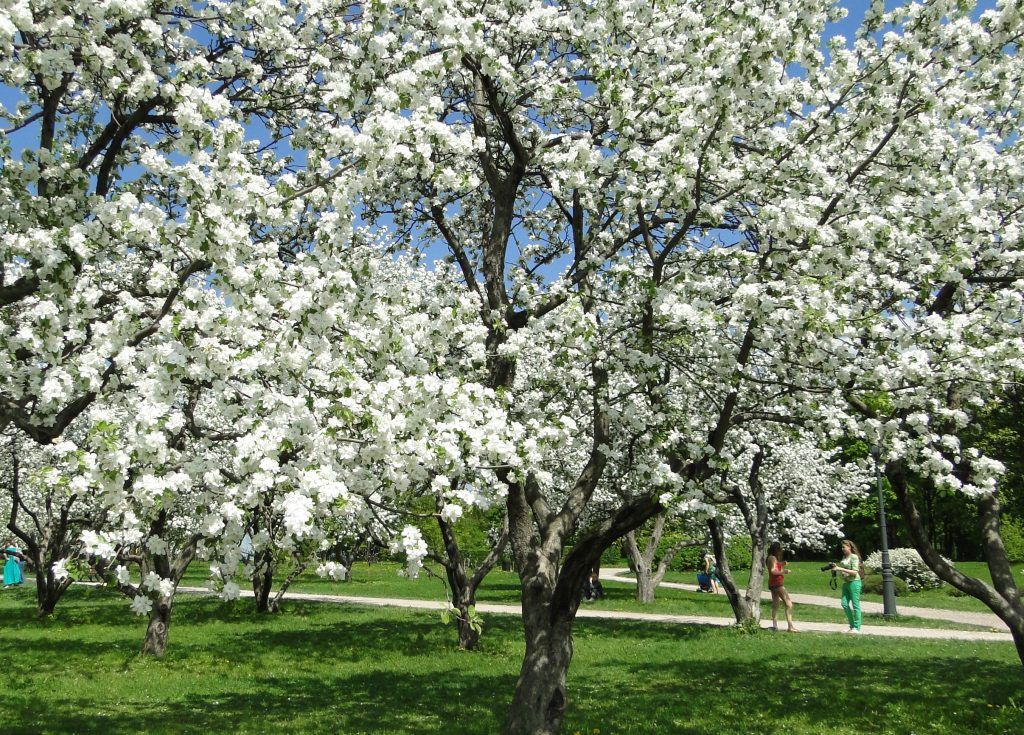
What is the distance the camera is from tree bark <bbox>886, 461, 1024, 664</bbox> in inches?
347

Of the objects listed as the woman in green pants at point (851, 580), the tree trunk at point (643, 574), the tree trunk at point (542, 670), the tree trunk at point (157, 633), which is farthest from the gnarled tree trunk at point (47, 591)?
the woman in green pants at point (851, 580)

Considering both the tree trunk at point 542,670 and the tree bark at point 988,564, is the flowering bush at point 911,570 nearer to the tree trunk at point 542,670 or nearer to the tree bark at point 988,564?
the tree bark at point 988,564

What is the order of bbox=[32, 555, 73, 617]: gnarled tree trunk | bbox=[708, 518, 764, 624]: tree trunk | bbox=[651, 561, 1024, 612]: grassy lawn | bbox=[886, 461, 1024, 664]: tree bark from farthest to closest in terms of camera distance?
bbox=[651, 561, 1024, 612]: grassy lawn
bbox=[32, 555, 73, 617]: gnarled tree trunk
bbox=[708, 518, 764, 624]: tree trunk
bbox=[886, 461, 1024, 664]: tree bark

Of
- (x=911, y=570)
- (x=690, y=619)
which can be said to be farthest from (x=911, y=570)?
(x=690, y=619)

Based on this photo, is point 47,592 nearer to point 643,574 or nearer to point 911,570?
point 643,574

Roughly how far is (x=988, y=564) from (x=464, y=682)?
7.58m

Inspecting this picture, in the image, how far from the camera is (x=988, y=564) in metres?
9.00

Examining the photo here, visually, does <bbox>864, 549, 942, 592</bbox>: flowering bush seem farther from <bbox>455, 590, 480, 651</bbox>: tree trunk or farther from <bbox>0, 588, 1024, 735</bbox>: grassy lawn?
<bbox>455, 590, 480, 651</bbox>: tree trunk

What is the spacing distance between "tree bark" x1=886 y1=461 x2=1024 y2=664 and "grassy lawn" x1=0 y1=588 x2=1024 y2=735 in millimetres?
1240

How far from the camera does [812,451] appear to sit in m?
28.0

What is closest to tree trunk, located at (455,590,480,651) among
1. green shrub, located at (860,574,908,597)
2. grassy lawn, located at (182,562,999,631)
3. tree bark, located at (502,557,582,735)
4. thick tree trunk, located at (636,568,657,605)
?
grassy lawn, located at (182,562,999,631)

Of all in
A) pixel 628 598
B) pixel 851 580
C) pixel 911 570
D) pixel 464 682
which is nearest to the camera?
pixel 464 682

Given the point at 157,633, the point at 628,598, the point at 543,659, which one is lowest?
the point at 628,598

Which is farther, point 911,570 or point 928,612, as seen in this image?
point 911,570
